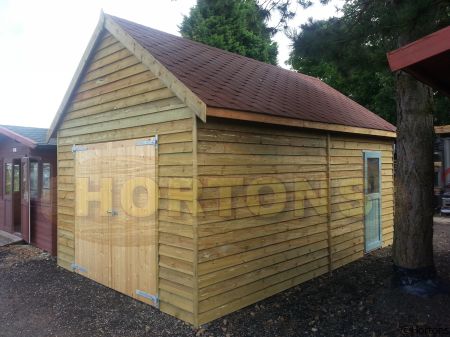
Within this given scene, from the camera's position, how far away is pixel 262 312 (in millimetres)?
4641

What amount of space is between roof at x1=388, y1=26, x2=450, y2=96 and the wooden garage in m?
6.65

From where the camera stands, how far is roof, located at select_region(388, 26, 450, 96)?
279cm

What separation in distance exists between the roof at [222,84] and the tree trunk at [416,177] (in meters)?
1.26

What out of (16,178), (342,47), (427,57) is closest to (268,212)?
(342,47)

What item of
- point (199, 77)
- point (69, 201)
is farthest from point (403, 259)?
point (69, 201)

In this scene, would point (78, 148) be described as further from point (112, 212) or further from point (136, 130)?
point (136, 130)

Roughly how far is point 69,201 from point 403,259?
5.57 meters

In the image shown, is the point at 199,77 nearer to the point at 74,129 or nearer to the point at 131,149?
the point at 131,149

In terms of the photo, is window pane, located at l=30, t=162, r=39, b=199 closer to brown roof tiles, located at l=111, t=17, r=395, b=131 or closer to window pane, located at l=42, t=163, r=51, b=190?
window pane, located at l=42, t=163, r=51, b=190

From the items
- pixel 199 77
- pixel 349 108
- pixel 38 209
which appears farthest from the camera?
pixel 38 209

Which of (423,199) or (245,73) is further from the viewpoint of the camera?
(245,73)

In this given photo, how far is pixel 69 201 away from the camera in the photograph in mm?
6625

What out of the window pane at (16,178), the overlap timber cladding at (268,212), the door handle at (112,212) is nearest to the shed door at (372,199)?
the overlap timber cladding at (268,212)

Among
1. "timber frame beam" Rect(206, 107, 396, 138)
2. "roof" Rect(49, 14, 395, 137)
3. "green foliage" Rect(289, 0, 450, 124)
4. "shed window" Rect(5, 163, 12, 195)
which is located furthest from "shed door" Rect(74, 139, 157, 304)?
"shed window" Rect(5, 163, 12, 195)
